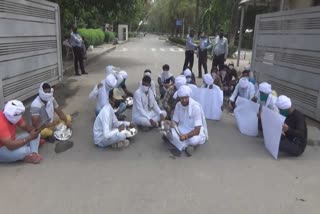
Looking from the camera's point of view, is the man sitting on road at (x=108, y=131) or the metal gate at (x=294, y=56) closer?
the man sitting on road at (x=108, y=131)

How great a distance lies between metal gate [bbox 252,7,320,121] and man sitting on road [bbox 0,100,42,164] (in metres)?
5.82

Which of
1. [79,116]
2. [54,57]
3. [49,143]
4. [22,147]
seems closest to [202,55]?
[54,57]

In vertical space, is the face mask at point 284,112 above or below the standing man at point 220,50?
below

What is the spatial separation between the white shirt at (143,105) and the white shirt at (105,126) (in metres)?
0.82

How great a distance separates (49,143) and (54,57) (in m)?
5.63

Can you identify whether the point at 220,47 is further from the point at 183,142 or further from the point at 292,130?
the point at 183,142

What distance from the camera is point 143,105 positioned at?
6.70 metres

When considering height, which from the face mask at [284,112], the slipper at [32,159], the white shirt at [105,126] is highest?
the face mask at [284,112]

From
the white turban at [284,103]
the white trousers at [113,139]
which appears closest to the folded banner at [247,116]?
the white turban at [284,103]

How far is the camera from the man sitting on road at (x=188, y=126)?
219 inches

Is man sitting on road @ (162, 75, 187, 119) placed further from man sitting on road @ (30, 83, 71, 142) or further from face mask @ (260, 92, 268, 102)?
man sitting on road @ (30, 83, 71, 142)

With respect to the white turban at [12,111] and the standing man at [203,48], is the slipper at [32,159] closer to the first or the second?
the white turban at [12,111]

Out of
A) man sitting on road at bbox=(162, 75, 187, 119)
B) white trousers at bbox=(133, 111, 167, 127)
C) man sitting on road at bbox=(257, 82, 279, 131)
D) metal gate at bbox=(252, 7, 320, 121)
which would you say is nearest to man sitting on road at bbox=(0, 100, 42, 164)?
white trousers at bbox=(133, 111, 167, 127)

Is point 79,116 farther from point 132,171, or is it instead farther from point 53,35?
point 53,35
